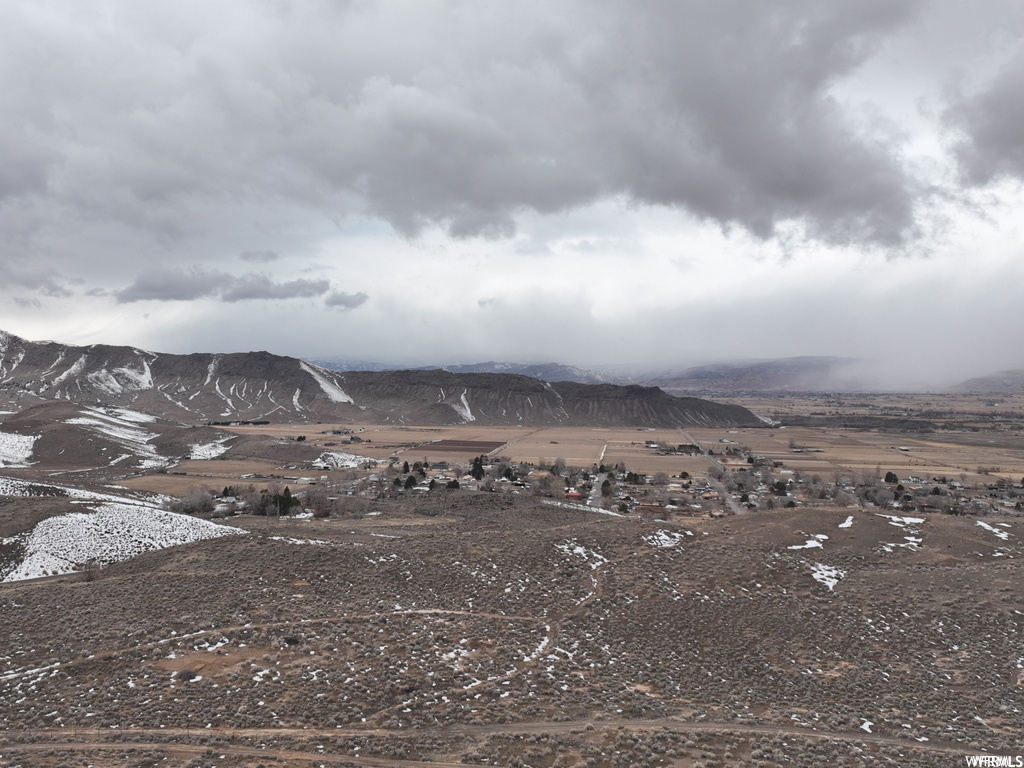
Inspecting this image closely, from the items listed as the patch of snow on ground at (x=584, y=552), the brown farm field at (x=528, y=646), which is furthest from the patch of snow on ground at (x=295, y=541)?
the patch of snow on ground at (x=584, y=552)

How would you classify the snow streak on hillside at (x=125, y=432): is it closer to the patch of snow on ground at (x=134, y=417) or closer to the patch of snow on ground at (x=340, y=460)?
the patch of snow on ground at (x=134, y=417)

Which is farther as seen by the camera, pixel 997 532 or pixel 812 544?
pixel 997 532

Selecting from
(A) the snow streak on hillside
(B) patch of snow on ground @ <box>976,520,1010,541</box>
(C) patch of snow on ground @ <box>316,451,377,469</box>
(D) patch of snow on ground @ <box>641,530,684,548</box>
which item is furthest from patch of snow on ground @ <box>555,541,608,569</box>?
(A) the snow streak on hillside

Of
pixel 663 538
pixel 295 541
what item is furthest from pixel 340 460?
pixel 663 538

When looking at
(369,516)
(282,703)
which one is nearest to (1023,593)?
(282,703)

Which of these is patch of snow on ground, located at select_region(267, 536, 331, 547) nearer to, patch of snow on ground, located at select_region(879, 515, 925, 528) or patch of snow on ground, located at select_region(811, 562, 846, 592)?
patch of snow on ground, located at select_region(811, 562, 846, 592)

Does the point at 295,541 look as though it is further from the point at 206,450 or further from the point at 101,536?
the point at 206,450
